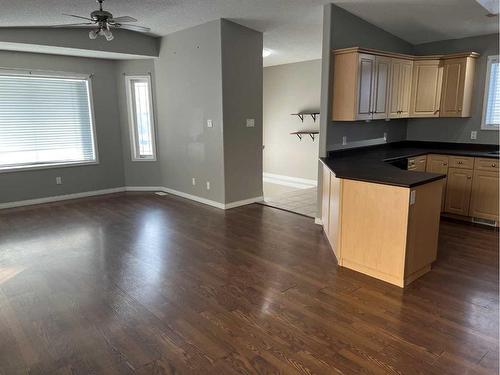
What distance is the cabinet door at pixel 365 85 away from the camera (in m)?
4.10

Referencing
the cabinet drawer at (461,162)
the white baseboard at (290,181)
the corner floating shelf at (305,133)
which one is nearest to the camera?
the cabinet drawer at (461,162)

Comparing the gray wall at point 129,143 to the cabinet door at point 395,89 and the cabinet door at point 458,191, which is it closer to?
the cabinet door at point 395,89

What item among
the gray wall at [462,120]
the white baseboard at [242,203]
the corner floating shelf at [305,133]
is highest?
the gray wall at [462,120]

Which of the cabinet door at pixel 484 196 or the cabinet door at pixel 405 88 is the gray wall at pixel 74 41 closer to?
the cabinet door at pixel 405 88

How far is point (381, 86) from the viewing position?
4461 millimetres

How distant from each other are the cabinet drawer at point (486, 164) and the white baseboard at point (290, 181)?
10.6ft

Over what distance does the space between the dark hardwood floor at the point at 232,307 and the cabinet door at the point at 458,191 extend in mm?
513

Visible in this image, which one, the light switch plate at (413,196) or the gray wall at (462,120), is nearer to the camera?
the light switch plate at (413,196)

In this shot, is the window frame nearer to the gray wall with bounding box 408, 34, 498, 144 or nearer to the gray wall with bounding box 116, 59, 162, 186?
the gray wall with bounding box 116, 59, 162, 186

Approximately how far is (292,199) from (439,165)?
7.41 ft

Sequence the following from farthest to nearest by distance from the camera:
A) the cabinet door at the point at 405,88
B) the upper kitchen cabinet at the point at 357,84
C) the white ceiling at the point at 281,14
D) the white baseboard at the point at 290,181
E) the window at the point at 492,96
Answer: the white baseboard at the point at 290,181, the window at the point at 492,96, the cabinet door at the point at 405,88, the upper kitchen cabinet at the point at 357,84, the white ceiling at the point at 281,14

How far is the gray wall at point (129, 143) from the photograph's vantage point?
634cm

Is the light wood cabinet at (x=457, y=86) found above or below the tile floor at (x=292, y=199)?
above

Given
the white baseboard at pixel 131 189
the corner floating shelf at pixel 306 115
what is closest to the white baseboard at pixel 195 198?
the white baseboard at pixel 131 189
